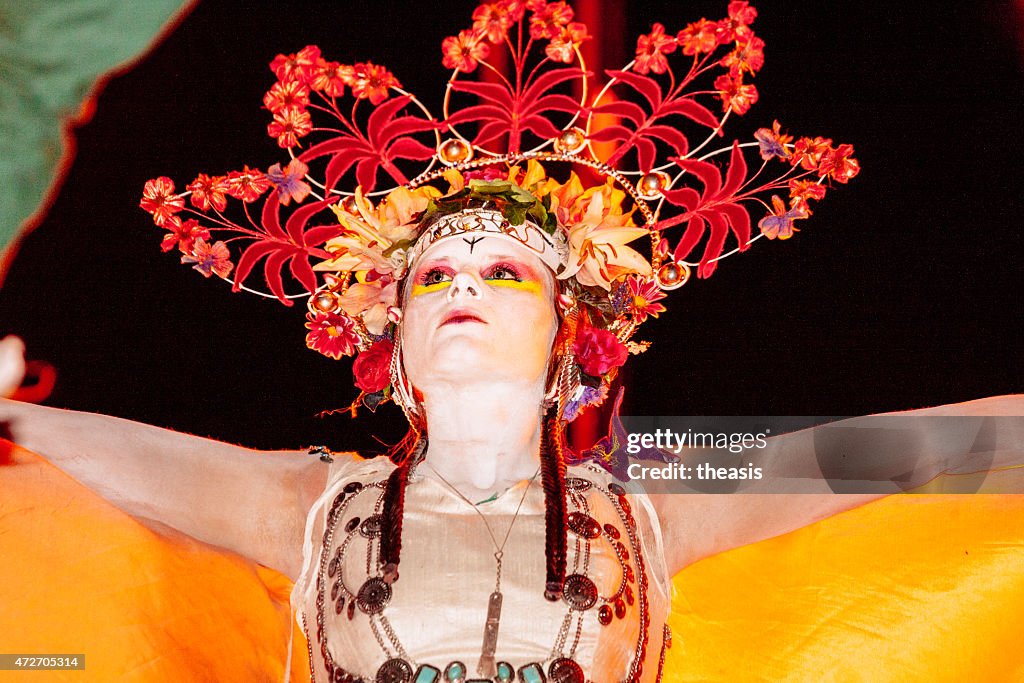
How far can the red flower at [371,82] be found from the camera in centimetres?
237

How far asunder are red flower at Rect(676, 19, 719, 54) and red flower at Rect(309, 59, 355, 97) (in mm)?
768

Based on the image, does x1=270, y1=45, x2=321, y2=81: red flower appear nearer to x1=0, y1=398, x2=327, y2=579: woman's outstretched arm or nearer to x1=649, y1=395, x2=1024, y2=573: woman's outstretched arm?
x1=0, y1=398, x2=327, y2=579: woman's outstretched arm

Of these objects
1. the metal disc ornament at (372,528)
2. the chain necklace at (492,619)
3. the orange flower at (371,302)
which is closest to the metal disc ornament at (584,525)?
the chain necklace at (492,619)

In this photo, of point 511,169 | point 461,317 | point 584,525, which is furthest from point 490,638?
point 511,169

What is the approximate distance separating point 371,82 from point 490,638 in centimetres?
128

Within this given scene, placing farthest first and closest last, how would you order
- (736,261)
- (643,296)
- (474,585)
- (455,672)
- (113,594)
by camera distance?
(736,261)
(643,296)
(113,594)
(474,585)
(455,672)

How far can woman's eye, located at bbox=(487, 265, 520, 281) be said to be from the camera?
209cm

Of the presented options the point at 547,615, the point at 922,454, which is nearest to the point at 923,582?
the point at 922,454

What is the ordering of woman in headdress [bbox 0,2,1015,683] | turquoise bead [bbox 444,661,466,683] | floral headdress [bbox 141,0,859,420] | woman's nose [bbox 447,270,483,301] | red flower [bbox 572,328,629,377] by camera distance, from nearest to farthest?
1. turquoise bead [bbox 444,661,466,683]
2. woman in headdress [bbox 0,2,1015,683]
3. woman's nose [bbox 447,270,483,301]
4. red flower [bbox 572,328,629,377]
5. floral headdress [bbox 141,0,859,420]

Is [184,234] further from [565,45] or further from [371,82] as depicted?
[565,45]

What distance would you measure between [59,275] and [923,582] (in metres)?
2.08

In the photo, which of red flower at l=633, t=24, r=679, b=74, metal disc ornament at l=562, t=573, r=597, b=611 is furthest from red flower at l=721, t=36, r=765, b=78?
metal disc ornament at l=562, t=573, r=597, b=611

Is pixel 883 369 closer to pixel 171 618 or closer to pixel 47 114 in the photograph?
pixel 171 618

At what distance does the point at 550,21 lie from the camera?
2383 mm
